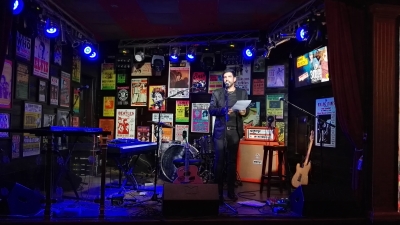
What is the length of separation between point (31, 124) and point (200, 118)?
3.87 meters

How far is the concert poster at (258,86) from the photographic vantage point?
8.11 meters

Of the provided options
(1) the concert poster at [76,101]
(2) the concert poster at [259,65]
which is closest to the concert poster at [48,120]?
(1) the concert poster at [76,101]

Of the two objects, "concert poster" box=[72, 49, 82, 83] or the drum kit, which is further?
"concert poster" box=[72, 49, 82, 83]

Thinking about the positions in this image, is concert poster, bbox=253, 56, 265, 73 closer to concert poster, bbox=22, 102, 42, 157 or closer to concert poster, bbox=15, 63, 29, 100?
concert poster, bbox=22, 102, 42, 157

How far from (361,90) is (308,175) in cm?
255

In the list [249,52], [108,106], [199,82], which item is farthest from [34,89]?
[249,52]

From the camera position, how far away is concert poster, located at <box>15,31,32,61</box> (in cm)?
566

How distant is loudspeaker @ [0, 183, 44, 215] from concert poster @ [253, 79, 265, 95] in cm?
555

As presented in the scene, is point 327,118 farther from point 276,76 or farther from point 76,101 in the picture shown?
point 76,101

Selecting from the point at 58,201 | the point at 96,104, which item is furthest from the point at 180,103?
the point at 58,201

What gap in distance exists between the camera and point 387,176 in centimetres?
412

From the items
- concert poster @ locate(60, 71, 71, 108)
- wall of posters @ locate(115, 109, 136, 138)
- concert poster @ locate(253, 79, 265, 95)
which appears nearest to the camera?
concert poster @ locate(60, 71, 71, 108)

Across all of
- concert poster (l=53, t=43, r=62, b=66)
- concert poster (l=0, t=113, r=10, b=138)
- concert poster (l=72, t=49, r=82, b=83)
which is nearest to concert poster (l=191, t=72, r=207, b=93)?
concert poster (l=72, t=49, r=82, b=83)

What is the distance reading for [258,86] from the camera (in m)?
8.16
